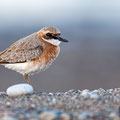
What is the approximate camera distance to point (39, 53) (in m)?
10.0

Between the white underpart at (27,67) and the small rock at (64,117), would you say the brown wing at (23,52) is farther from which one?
the small rock at (64,117)

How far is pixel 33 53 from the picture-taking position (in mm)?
10023

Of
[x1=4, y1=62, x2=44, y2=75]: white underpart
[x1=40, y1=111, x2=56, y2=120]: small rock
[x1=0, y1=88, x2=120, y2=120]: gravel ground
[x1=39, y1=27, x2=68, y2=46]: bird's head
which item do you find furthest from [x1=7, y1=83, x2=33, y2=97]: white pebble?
[x1=40, y1=111, x2=56, y2=120]: small rock

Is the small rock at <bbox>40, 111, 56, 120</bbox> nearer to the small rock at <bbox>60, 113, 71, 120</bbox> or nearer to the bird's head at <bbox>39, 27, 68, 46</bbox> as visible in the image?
the small rock at <bbox>60, 113, 71, 120</bbox>

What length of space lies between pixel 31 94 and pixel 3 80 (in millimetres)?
11337

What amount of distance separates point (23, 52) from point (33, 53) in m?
0.31

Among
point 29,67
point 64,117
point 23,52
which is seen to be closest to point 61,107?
point 64,117

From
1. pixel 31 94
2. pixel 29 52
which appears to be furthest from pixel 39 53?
pixel 31 94

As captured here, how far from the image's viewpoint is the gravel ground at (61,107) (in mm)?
6379

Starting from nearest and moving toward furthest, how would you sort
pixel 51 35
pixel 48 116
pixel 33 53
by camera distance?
1. pixel 48 116
2. pixel 33 53
3. pixel 51 35

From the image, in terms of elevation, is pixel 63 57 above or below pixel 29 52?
above

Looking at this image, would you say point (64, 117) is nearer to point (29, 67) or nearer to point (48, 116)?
point (48, 116)

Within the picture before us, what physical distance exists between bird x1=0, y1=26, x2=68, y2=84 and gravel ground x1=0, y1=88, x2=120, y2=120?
1416mm

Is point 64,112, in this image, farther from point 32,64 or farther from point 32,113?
point 32,64
